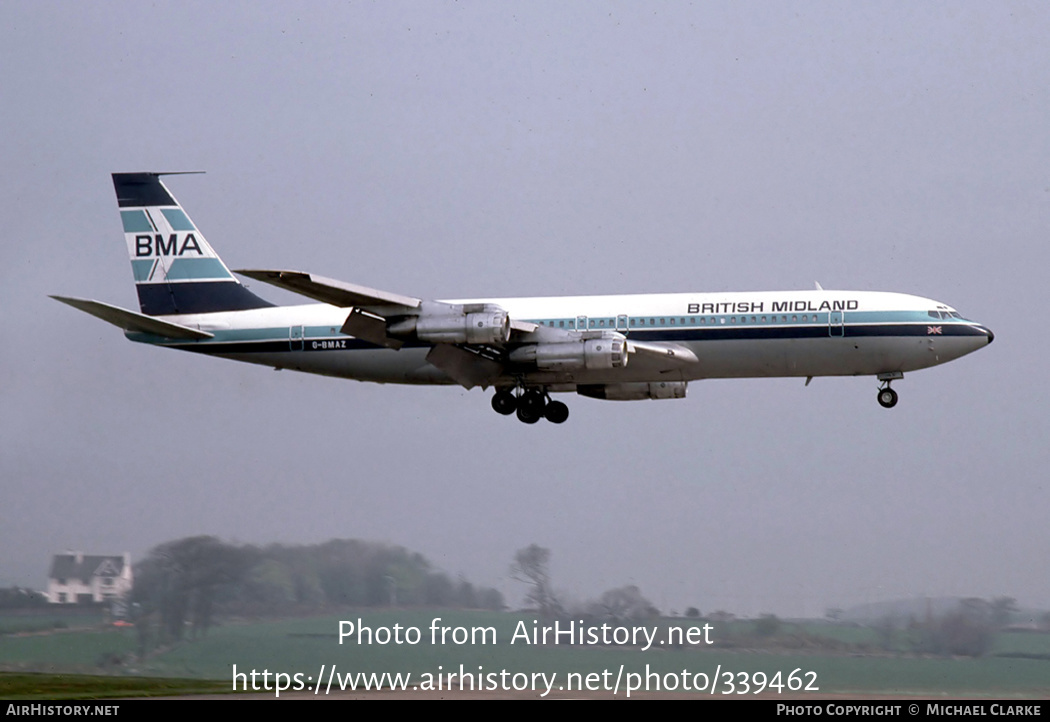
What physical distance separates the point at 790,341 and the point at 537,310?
9.13 meters

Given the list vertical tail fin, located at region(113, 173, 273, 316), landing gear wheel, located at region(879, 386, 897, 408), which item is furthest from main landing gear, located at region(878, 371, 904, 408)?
vertical tail fin, located at region(113, 173, 273, 316)

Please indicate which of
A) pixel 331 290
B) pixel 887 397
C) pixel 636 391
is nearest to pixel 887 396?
pixel 887 397

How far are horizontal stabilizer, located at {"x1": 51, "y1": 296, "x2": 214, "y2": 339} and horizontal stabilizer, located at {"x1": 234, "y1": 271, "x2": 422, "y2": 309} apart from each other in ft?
25.4

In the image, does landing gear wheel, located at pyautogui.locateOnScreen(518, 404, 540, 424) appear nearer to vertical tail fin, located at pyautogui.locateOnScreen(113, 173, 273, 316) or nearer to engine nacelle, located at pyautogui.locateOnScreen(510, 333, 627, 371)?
engine nacelle, located at pyautogui.locateOnScreen(510, 333, 627, 371)

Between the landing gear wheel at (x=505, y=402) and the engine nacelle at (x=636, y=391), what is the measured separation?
111 inches

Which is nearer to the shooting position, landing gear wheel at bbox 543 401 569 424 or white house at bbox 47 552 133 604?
white house at bbox 47 552 133 604

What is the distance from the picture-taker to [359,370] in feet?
176

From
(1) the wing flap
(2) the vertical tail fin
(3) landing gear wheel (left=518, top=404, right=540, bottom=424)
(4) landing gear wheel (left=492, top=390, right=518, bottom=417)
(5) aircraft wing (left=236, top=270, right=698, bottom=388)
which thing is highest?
(2) the vertical tail fin

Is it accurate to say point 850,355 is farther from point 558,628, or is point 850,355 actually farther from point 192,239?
point 192,239

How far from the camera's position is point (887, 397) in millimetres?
53094

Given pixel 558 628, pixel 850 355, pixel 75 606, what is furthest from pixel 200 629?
pixel 850 355

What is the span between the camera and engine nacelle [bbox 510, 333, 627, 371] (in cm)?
4947

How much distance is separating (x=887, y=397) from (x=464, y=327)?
16.3m

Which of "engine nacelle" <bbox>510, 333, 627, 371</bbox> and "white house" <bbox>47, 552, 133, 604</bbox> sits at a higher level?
"engine nacelle" <bbox>510, 333, 627, 371</bbox>
